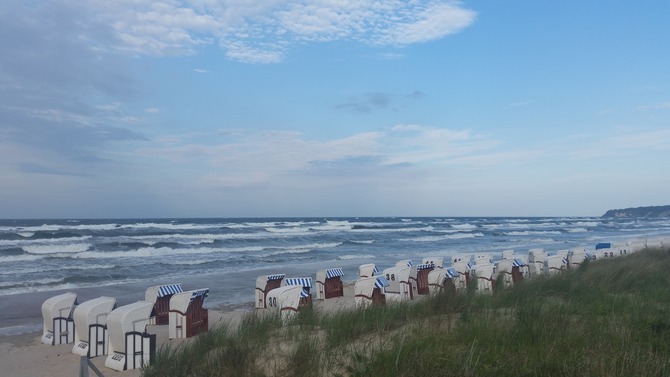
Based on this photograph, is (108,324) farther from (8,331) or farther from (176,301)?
(8,331)

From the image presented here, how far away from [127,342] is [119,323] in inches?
12.0

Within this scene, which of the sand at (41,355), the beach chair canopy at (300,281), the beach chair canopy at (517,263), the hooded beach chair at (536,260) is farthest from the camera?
the hooded beach chair at (536,260)

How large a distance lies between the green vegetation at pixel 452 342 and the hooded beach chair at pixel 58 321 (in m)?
4.59

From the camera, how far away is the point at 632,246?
2344cm

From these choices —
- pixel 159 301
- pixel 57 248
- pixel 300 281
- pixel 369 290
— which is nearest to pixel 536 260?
pixel 369 290

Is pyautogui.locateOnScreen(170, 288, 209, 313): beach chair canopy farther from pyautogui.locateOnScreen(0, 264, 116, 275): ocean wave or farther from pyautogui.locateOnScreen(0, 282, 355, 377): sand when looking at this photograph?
pyautogui.locateOnScreen(0, 264, 116, 275): ocean wave

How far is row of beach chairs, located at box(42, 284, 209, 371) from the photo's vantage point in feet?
27.8

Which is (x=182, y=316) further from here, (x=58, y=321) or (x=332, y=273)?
(x=332, y=273)

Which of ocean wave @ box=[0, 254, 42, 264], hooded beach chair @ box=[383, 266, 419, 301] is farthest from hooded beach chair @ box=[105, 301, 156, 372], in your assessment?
ocean wave @ box=[0, 254, 42, 264]

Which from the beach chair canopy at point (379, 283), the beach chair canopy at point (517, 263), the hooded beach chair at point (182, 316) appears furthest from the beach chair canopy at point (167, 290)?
the beach chair canopy at point (517, 263)

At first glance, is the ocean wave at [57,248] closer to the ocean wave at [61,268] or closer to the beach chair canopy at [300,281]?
the ocean wave at [61,268]

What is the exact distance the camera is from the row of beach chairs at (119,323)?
8.47 metres

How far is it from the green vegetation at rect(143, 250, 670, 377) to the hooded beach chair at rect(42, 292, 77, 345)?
4.59m

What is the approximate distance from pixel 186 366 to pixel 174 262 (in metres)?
23.1
